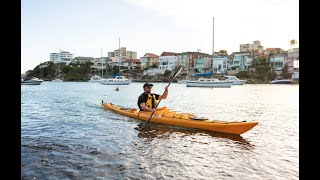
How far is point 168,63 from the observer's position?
10944 cm

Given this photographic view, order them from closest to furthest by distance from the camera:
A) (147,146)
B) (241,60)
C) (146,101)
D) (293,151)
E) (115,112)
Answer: (293,151) → (147,146) → (146,101) → (115,112) → (241,60)

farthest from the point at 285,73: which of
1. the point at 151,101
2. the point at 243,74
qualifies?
the point at 151,101

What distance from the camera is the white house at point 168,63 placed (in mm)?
107438

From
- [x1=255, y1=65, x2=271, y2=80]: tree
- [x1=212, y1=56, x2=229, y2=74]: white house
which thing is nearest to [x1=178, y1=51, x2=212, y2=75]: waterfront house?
[x1=212, y1=56, x2=229, y2=74]: white house

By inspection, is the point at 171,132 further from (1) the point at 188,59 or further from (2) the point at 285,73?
(1) the point at 188,59

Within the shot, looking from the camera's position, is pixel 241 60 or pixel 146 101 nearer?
pixel 146 101

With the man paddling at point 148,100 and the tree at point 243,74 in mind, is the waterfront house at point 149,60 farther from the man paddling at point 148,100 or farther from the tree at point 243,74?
the man paddling at point 148,100

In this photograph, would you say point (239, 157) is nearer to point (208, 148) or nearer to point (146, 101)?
point (208, 148)

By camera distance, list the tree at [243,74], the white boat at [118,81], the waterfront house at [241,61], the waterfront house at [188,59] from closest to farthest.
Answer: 1. the white boat at [118,81]
2. the tree at [243,74]
3. the waterfront house at [241,61]
4. the waterfront house at [188,59]

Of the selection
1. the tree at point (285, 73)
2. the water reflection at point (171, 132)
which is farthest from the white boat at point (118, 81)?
Result: the water reflection at point (171, 132)

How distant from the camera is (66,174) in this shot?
6492mm

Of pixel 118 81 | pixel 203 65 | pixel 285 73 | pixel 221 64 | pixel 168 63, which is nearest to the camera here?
pixel 118 81
